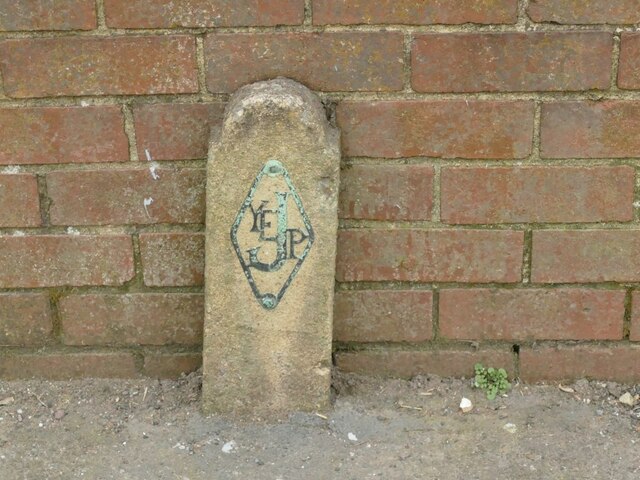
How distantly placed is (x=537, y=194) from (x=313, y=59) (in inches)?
26.0

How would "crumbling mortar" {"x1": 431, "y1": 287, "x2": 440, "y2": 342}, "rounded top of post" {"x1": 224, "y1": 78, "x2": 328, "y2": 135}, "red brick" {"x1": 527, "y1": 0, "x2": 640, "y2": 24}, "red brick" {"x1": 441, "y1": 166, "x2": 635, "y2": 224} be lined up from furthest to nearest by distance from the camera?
1. "crumbling mortar" {"x1": 431, "y1": 287, "x2": 440, "y2": 342}
2. "red brick" {"x1": 441, "y1": 166, "x2": 635, "y2": 224}
3. "red brick" {"x1": 527, "y1": 0, "x2": 640, "y2": 24}
4. "rounded top of post" {"x1": 224, "y1": 78, "x2": 328, "y2": 135}

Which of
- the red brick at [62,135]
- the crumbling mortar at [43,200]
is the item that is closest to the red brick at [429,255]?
the red brick at [62,135]

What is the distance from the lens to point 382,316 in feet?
7.55

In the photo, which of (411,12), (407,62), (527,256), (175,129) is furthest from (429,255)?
(175,129)

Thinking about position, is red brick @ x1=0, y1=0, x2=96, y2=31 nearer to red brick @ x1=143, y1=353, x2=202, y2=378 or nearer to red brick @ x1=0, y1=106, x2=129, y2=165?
red brick @ x1=0, y1=106, x2=129, y2=165

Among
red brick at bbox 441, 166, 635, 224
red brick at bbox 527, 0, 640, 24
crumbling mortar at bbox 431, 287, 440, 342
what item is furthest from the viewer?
crumbling mortar at bbox 431, 287, 440, 342

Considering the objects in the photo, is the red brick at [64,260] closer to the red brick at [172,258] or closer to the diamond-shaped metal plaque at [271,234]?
the red brick at [172,258]

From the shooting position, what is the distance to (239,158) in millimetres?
2014

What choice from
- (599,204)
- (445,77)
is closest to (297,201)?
(445,77)

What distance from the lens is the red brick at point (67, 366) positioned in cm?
236

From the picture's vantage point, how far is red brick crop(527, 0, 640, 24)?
2076 mm

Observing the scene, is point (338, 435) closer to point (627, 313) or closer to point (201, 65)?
point (627, 313)

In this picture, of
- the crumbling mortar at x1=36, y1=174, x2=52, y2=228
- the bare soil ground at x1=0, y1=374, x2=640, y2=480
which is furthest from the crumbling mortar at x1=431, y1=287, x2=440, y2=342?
the crumbling mortar at x1=36, y1=174, x2=52, y2=228

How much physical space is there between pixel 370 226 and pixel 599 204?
584mm
